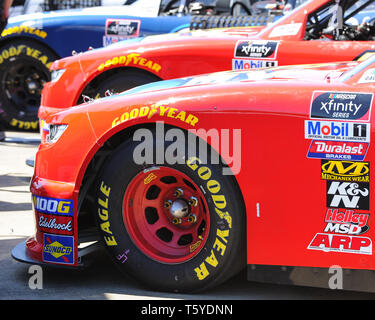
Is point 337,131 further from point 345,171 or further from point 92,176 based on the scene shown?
point 92,176

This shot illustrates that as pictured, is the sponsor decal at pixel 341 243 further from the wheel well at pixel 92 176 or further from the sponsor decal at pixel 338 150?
the wheel well at pixel 92 176

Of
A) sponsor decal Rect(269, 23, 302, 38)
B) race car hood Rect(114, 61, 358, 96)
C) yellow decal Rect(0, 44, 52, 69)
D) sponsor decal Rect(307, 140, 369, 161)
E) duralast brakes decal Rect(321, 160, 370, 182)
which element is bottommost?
duralast brakes decal Rect(321, 160, 370, 182)

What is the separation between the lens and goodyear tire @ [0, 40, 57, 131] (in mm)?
9414

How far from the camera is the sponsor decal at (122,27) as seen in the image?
29.1 ft

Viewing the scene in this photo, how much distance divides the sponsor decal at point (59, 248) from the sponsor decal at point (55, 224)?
27 millimetres

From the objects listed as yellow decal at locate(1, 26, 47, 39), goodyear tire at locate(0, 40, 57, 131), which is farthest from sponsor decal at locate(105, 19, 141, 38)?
goodyear tire at locate(0, 40, 57, 131)

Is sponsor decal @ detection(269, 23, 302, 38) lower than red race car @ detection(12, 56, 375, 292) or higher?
higher

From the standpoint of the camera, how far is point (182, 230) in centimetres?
395

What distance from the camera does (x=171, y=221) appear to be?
397 centimetres

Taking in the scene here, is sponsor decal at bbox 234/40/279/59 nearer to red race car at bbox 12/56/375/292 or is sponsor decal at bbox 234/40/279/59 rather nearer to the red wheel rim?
red race car at bbox 12/56/375/292

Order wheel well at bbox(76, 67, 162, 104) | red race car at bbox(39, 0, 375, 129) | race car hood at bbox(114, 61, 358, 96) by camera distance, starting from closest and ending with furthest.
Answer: race car hood at bbox(114, 61, 358, 96)
red race car at bbox(39, 0, 375, 129)
wheel well at bbox(76, 67, 162, 104)

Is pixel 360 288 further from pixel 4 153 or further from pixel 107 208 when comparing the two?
pixel 4 153
